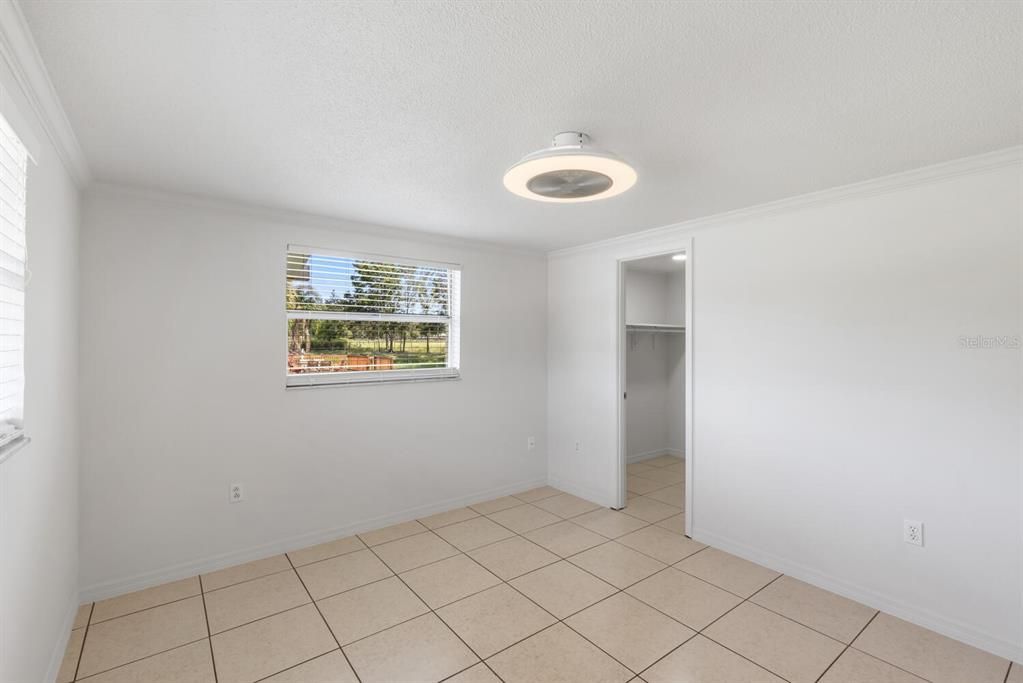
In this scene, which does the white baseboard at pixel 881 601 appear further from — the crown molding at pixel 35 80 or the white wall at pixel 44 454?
the crown molding at pixel 35 80

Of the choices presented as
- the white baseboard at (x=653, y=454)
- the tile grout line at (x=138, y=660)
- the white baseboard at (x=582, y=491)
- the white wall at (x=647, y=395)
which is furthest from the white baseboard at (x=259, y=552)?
the white wall at (x=647, y=395)

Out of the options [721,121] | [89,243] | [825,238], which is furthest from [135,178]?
[825,238]

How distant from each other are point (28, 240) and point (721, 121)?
2.57 m

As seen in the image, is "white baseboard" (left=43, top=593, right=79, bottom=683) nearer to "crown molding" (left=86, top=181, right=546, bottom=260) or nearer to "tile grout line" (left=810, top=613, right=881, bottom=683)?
"crown molding" (left=86, top=181, right=546, bottom=260)

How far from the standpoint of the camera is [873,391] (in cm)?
263

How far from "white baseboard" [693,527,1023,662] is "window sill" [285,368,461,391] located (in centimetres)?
233

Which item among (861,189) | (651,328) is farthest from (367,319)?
(861,189)

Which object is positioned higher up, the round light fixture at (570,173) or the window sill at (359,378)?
the round light fixture at (570,173)

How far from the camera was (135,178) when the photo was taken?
2.58m

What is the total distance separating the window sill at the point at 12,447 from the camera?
1402mm

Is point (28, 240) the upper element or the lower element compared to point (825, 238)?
lower

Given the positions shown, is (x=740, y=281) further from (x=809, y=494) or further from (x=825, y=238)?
(x=809, y=494)

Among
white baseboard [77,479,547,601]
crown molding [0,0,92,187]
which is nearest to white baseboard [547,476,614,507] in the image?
white baseboard [77,479,547,601]

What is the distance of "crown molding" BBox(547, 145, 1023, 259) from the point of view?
223 centimetres
